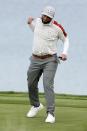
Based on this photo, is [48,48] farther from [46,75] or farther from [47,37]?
[46,75]

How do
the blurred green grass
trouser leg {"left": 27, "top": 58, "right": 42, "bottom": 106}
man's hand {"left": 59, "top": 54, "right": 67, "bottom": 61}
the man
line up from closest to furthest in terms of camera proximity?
the blurred green grass
man's hand {"left": 59, "top": 54, "right": 67, "bottom": 61}
the man
trouser leg {"left": 27, "top": 58, "right": 42, "bottom": 106}

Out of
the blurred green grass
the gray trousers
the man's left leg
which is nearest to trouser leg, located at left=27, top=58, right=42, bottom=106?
the gray trousers

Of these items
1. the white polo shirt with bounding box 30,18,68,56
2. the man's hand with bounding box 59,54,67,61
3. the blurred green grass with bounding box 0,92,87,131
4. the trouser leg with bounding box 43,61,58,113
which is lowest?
the blurred green grass with bounding box 0,92,87,131

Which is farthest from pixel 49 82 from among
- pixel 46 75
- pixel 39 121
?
pixel 39 121

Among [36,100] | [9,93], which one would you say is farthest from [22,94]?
[36,100]

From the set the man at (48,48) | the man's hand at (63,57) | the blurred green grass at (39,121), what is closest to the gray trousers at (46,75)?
the man at (48,48)

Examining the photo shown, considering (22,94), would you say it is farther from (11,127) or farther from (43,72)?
(11,127)

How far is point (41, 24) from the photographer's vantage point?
10172 mm

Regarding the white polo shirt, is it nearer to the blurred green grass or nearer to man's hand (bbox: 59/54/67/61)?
man's hand (bbox: 59/54/67/61)

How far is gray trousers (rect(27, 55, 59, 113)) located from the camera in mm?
10078

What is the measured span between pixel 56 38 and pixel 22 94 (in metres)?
8.99

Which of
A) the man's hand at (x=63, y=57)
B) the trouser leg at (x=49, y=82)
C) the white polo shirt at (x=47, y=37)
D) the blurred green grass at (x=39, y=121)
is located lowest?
the blurred green grass at (x=39, y=121)

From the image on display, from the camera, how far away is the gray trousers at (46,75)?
10078mm

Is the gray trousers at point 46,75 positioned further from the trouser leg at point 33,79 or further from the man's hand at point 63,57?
the man's hand at point 63,57
